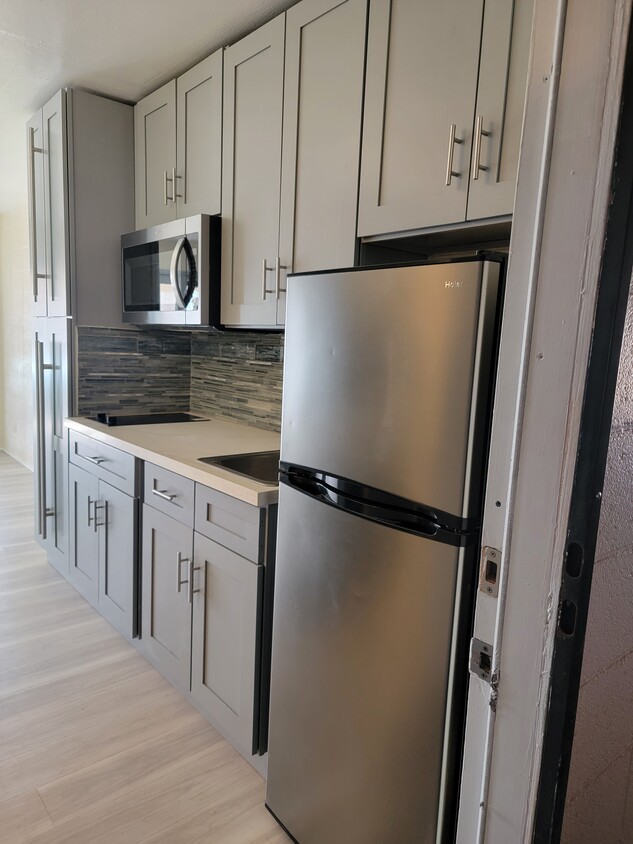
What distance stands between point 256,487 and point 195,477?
1.07ft

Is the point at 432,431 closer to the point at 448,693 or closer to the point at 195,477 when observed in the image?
the point at 448,693

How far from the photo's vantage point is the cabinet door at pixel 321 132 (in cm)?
163

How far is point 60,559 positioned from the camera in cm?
310

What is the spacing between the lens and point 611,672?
41.0 inches

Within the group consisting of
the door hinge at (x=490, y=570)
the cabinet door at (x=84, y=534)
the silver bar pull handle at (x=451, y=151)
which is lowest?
the cabinet door at (x=84, y=534)

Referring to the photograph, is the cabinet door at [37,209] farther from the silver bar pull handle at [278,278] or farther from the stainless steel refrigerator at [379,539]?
the stainless steel refrigerator at [379,539]

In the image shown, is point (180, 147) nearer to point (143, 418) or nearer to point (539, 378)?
point (143, 418)

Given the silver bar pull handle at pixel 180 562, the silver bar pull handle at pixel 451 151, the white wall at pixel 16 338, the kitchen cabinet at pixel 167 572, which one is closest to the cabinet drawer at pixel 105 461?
the kitchen cabinet at pixel 167 572

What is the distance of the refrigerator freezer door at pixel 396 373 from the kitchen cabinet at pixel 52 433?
1915 millimetres

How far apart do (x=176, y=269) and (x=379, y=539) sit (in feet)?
5.28

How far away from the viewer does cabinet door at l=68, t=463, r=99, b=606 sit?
2.63m

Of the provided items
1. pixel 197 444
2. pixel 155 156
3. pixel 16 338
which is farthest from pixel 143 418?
pixel 16 338

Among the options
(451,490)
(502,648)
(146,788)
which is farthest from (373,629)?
(146,788)

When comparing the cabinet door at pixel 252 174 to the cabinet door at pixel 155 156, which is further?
the cabinet door at pixel 155 156
